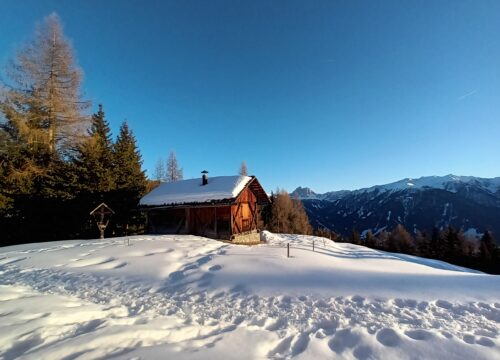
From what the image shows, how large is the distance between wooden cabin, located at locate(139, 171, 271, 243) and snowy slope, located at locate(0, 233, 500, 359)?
1056cm

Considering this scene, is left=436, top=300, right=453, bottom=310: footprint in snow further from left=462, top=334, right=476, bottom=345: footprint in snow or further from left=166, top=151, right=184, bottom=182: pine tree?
left=166, top=151, right=184, bottom=182: pine tree

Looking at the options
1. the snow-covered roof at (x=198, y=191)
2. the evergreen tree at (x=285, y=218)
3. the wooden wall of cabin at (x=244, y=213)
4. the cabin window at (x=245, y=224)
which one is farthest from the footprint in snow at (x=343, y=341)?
the evergreen tree at (x=285, y=218)

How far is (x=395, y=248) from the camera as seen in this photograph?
55031 millimetres

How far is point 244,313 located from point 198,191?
50.9 ft

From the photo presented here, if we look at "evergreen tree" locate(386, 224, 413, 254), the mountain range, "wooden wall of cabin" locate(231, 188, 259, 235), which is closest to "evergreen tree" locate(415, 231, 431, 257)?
"evergreen tree" locate(386, 224, 413, 254)

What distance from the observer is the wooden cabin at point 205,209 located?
18781 millimetres

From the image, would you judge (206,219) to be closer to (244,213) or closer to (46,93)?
(244,213)

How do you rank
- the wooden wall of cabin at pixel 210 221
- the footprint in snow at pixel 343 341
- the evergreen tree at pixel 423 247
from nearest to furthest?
1. the footprint in snow at pixel 343 341
2. the wooden wall of cabin at pixel 210 221
3. the evergreen tree at pixel 423 247

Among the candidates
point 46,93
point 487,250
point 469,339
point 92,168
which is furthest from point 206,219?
point 487,250

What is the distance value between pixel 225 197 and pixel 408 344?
1507 cm

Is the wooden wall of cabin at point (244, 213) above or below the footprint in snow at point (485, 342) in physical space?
above

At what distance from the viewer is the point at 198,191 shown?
19844 mm

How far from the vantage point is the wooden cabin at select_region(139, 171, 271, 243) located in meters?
18.8

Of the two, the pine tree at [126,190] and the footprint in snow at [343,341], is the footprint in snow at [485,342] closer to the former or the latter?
the footprint in snow at [343,341]
